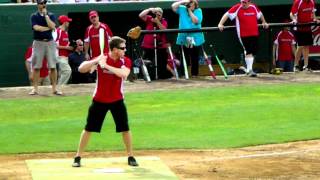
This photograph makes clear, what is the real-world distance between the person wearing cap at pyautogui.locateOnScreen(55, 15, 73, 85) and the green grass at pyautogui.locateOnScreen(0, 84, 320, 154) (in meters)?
2.10

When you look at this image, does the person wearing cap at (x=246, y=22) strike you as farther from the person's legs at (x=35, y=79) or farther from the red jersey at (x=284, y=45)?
the person's legs at (x=35, y=79)

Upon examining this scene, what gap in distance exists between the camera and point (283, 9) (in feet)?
79.9

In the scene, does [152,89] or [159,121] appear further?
[152,89]

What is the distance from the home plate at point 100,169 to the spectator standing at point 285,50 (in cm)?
1125

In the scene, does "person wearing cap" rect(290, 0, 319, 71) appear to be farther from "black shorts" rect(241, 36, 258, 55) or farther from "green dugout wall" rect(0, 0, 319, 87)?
"black shorts" rect(241, 36, 258, 55)

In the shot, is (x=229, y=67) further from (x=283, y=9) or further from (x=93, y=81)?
(x=93, y=81)

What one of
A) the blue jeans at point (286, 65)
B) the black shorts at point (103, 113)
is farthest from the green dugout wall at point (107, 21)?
the black shorts at point (103, 113)

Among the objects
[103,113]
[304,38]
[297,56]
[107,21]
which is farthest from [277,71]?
[103,113]

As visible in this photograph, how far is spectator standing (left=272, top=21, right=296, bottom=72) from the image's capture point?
20781 millimetres

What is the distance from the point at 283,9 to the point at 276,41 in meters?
3.66

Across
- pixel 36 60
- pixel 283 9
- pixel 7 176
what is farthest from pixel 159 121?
pixel 283 9

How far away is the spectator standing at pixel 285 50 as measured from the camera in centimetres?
2078

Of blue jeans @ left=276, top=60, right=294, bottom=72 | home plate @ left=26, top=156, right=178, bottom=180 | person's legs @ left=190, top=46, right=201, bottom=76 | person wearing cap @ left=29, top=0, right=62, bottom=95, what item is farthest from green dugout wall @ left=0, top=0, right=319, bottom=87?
home plate @ left=26, top=156, right=178, bottom=180

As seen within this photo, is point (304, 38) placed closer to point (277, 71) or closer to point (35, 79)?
point (277, 71)
